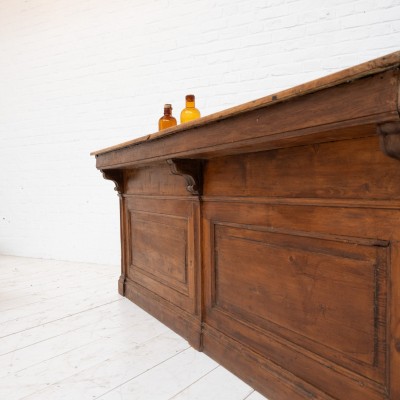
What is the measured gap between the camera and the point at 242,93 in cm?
264

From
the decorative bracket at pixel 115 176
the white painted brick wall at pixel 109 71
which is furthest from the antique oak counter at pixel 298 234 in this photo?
the white painted brick wall at pixel 109 71

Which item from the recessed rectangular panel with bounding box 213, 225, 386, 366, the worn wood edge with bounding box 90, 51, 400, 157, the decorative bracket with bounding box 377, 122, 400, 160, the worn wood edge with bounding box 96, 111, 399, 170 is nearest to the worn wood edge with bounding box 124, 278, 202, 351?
the recessed rectangular panel with bounding box 213, 225, 386, 366

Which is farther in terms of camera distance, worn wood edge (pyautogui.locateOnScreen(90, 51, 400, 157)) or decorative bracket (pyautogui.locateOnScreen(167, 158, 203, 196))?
decorative bracket (pyautogui.locateOnScreen(167, 158, 203, 196))

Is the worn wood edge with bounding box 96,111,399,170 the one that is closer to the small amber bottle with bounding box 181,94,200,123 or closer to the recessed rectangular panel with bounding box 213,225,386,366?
the recessed rectangular panel with bounding box 213,225,386,366

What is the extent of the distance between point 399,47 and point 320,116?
5.65 feet

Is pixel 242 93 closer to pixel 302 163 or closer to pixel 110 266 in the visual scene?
pixel 302 163

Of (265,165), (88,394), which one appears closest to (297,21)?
(265,165)

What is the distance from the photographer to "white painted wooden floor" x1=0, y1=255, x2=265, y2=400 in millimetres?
1288

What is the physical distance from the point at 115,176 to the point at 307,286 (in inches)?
62.4

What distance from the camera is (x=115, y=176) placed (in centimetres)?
234

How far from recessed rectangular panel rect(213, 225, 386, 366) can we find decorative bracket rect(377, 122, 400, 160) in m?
0.27

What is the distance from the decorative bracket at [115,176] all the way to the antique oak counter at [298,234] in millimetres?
657

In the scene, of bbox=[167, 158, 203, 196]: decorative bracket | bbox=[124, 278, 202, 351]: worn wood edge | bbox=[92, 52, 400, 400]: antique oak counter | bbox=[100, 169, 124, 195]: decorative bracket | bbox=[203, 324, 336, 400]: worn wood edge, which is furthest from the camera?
bbox=[100, 169, 124, 195]: decorative bracket

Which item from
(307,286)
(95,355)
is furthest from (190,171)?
(95,355)
